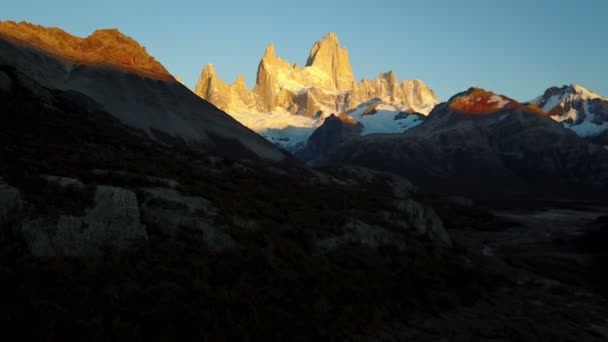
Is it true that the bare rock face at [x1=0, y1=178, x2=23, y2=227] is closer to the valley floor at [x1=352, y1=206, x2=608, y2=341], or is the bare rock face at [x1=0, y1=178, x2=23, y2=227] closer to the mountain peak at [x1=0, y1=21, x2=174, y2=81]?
the valley floor at [x1=352, y1=206, x2=608, y2=341]

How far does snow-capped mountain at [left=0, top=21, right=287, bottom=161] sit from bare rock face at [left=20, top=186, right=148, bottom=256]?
7150cm

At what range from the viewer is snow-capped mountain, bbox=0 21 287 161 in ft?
308

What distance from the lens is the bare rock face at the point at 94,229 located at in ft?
43.8

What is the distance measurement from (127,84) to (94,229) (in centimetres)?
10848

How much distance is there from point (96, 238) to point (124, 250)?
1101mm

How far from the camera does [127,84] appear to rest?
367ft

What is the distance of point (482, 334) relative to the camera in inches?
620

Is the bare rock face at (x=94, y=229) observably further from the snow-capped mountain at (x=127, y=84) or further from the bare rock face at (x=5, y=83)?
the snow-capped mountain at (x=127, y=84)

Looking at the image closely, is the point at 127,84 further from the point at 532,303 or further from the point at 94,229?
the point at 532,303

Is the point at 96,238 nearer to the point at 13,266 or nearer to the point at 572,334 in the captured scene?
the point at 13,266

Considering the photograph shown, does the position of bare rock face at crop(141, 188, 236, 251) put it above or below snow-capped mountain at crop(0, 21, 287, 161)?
below

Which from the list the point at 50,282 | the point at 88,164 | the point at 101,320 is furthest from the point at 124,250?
the point at 88,164

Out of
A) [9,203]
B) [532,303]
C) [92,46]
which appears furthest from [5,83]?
[92,46]

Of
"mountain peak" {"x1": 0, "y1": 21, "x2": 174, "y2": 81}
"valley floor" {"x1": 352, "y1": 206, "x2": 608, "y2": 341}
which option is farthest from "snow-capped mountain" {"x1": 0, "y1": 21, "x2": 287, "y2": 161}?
"valley floor" {"x1": 352, "y1": 206, "x2": 608, "y2": 341}
